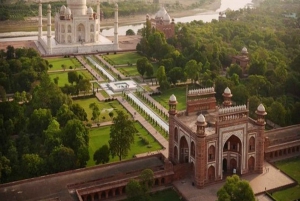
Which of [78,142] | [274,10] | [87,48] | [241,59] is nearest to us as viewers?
[78,142]

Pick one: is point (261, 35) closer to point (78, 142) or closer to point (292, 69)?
point (292, 69)

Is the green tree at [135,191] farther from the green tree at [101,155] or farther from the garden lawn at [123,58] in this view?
the garden lawn at [123,58]

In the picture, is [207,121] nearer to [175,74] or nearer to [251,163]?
[251,163]

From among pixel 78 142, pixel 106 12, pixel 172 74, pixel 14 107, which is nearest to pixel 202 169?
pixel 78 142

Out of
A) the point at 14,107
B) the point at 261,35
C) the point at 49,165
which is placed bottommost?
the point at 49,165

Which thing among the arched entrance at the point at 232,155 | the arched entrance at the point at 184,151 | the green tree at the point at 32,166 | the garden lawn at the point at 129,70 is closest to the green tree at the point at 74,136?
the green tree at the point at 32,166

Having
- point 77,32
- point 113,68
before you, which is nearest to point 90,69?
point 113,68

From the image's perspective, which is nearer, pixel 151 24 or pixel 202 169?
pixel 202 169
